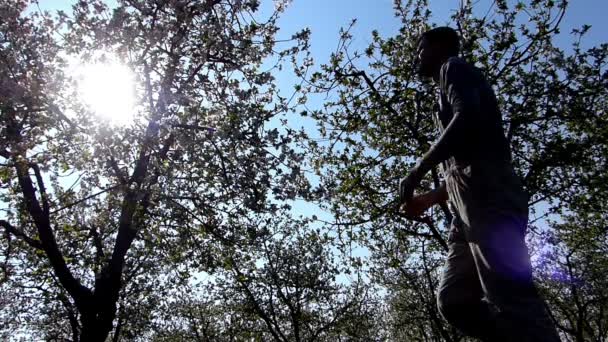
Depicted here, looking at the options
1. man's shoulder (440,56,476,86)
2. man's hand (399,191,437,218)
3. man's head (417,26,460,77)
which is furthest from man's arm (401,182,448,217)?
man's head (417,26,460,77)

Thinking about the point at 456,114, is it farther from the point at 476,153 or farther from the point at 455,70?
the point at 455,70

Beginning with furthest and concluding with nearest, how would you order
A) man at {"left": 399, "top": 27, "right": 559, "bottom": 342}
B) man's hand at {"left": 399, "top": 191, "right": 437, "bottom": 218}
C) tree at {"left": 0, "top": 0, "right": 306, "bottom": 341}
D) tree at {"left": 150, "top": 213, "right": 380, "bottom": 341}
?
1. tree at {"left": 150, "top": 213, "right": 380, "bottom": 341}
2. tree at {"left": 0, "top": 0, "right": 306, "bottom": 341}
3. man's hand at {"left": 399, "top": 191, "right": 437, "bottom": 218}
4. man at {"left": 399, "top": 27, "right": 559, "bottom": 342}

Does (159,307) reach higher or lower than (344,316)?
higher

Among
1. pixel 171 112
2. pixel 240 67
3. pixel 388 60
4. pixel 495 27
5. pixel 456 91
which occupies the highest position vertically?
pixel 240 67

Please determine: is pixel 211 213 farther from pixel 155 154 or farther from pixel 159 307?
pixel 159 307

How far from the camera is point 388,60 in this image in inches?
481

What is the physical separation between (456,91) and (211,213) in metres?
10.3

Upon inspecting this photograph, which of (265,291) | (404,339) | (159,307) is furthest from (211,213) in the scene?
(404,339)

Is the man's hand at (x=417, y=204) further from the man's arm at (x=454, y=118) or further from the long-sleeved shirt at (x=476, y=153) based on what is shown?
the long-sleeved shirt at (x=476, y=153)

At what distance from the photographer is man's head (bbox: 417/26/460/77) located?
307 centimetres

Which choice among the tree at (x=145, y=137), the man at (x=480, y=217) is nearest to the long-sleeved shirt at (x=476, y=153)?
the man at (x=480, y=217)

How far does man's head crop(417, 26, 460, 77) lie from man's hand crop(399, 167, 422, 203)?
3.13ft

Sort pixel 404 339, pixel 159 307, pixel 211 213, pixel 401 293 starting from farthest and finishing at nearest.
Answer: pixel 404 339
pixel 401 293
pixel 159 307
pixel 211 213

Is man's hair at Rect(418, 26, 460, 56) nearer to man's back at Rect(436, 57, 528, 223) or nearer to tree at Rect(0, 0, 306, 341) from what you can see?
man's back at Rect(436, 57, 528, 223)
